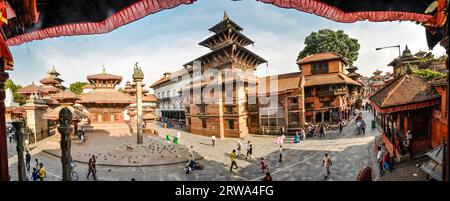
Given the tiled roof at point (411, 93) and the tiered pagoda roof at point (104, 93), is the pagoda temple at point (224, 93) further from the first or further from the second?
the tiered pagoda roof at point (104, 93)

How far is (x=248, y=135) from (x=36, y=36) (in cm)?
639

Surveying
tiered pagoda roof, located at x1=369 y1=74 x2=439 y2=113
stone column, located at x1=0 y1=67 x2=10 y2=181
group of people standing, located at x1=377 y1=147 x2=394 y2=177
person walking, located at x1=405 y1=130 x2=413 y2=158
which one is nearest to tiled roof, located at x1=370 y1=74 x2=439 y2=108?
tiered pagoda roof, located at x1=369 y1=74 x2=439 y2=113

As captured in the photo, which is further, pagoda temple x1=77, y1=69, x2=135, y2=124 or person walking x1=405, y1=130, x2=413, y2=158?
pagoda temple x1=77, y1=69, x2=135, y2=124

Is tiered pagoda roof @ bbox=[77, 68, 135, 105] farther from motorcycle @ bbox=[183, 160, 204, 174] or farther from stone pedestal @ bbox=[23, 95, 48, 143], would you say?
motorcycle @ bbox=[183, 160, 204, 174]

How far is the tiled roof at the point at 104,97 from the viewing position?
14.7 metres

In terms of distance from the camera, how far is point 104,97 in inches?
594

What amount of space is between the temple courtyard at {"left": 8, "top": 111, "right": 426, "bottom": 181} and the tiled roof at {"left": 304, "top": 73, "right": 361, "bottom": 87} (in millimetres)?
2703

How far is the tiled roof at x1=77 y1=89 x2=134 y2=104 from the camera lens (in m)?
14.7

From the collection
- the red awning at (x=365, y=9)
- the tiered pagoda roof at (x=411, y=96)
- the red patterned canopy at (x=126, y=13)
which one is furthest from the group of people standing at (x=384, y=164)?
the red awning at (x=365, y=9)

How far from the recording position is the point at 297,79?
9023mm
